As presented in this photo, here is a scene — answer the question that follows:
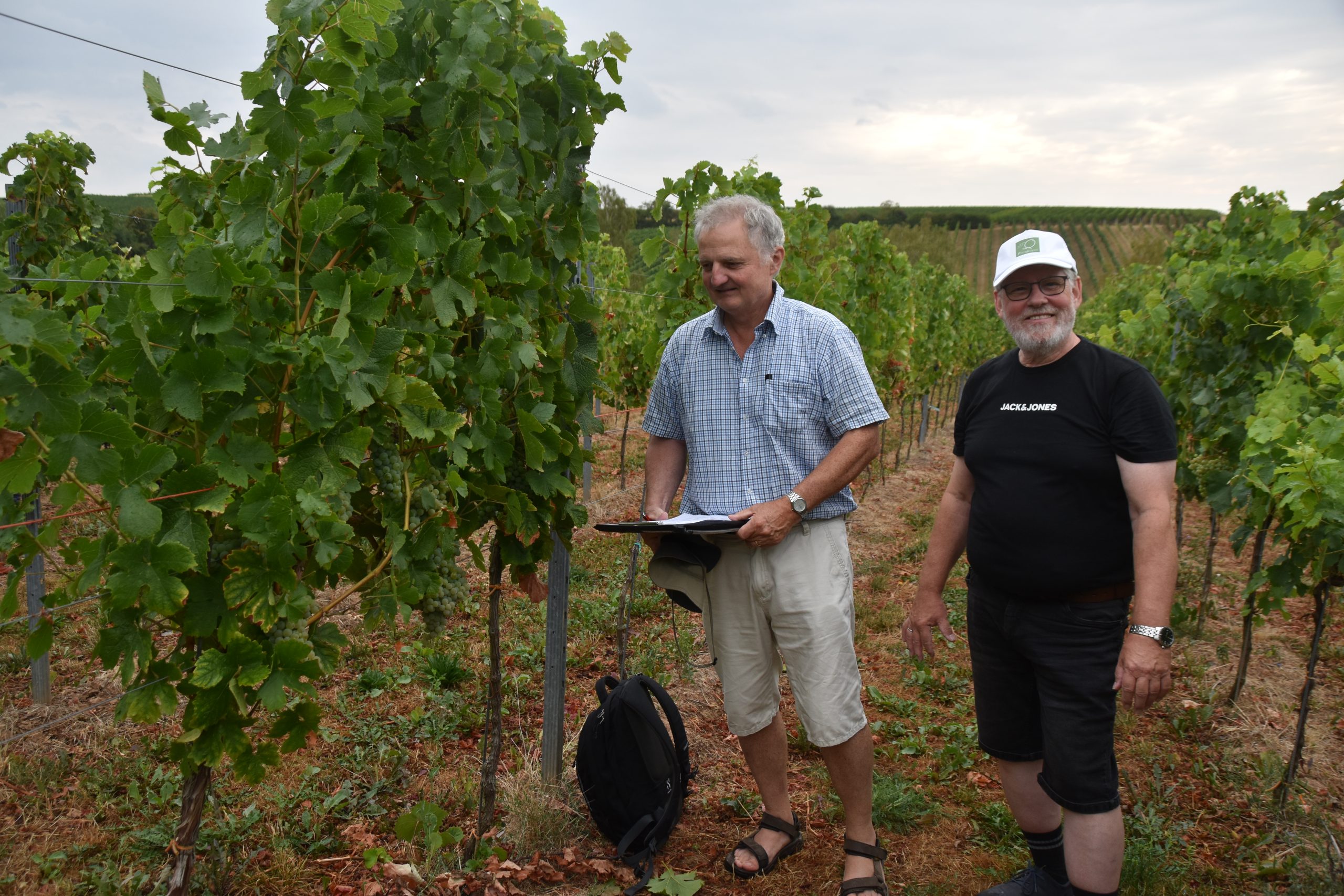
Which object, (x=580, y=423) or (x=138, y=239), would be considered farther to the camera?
(x=138, y=239)

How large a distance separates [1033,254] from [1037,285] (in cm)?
9

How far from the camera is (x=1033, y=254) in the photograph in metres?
2.46

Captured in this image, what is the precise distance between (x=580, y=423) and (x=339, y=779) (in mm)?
1852

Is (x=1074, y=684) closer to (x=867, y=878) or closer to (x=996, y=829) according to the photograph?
(x=867, y=878)

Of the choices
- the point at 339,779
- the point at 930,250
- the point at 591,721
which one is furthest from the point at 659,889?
the point at 930,250

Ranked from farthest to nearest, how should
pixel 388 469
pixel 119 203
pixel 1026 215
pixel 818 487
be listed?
1. pixel 1026 215
2. pixel 119 203
3. pixel 818 487
4. pixel 388 469

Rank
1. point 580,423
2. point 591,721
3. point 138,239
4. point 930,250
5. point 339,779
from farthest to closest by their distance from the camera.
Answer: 1. point 930,250
2. point 138,239
3. point 339,779
4. point 591,721
5. point 580,423

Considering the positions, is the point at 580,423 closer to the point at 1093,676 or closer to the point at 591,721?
the point at 591,721

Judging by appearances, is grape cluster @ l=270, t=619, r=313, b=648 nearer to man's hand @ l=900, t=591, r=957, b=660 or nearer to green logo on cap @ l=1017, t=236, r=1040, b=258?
man's hand @ l=900, t=591, r=957, b=660

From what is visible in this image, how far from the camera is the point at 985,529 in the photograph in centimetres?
259

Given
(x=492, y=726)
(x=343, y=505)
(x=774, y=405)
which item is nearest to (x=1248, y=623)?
(x=774, y=405)

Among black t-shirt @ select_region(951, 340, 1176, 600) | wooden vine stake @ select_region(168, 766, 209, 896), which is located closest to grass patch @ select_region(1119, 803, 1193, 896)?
black t-shirt @ select_region(951, 340, 1176, 600)

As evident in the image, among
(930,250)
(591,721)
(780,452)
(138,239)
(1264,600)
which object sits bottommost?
(591,721)

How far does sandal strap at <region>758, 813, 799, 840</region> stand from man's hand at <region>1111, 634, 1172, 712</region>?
1.33 m
